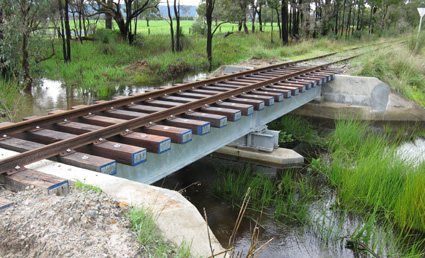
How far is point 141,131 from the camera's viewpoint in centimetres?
538

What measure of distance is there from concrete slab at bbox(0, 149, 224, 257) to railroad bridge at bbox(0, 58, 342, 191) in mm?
238

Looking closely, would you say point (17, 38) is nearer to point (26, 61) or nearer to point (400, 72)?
point (26, 61)

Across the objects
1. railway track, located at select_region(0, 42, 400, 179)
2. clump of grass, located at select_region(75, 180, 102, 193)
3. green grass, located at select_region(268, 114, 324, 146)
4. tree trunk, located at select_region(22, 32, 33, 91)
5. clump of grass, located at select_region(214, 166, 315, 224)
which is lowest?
clump of grass, located at select_region(214, 166, 315, 224)

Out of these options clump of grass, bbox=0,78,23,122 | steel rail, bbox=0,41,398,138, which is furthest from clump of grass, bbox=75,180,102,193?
clump of grass, bbox=0,78,23,122

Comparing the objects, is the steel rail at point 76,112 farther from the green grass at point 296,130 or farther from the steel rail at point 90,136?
the green grass at point 296,130

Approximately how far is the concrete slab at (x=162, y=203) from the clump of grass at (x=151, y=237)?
54 millimetres

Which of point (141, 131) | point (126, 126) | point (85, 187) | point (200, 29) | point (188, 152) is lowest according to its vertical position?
point (188, 152)

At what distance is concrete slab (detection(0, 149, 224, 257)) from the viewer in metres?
2.87

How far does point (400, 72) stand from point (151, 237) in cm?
1396

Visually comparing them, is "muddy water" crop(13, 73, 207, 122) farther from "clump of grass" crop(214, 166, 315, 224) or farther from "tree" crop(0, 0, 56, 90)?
"clump of grass" crop(214, 166, 315, 224)

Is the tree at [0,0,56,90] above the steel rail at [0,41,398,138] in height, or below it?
above

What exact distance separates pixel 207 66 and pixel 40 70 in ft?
36.0

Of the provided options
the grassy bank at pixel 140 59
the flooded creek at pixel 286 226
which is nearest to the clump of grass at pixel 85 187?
the flooded creek at pixel 286 226

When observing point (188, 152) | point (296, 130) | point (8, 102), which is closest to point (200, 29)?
point (296, 130)
